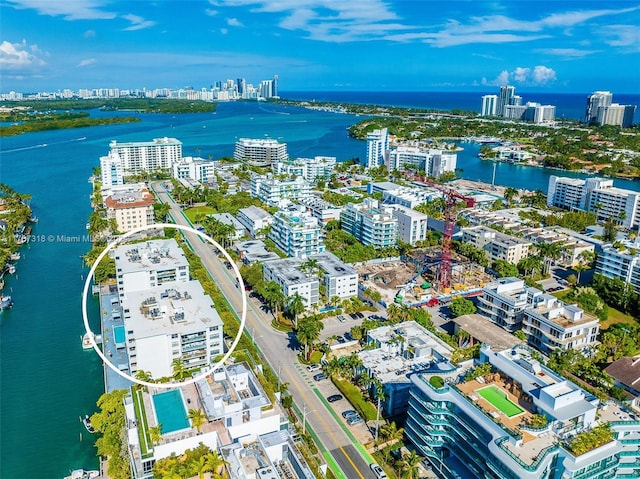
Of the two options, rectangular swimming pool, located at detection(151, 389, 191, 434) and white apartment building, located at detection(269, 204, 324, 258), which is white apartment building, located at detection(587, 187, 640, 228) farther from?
rectangular swimming pool, located at detection(151, 389, 191, 434)

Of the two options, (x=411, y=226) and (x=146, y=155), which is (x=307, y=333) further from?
(x=146, y=155)

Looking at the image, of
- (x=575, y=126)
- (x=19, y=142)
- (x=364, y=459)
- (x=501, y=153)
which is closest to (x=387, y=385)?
(x=364, y=459)

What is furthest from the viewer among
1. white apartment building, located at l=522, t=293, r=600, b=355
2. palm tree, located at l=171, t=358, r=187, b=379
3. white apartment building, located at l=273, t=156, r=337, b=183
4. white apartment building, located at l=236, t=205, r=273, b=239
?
white apartment building, located at l=273, t=156, r=337, b=183

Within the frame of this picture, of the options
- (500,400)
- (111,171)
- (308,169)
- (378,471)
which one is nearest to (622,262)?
(500,400)

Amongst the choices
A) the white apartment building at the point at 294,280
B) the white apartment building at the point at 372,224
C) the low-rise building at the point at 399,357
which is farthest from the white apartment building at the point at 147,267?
the white apartment building at the point at 372,224

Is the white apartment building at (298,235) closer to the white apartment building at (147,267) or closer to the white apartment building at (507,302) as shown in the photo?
the white apartment building at (147,267)

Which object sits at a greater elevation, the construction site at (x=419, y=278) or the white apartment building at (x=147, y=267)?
the white apartment building at (x=147, y=267)

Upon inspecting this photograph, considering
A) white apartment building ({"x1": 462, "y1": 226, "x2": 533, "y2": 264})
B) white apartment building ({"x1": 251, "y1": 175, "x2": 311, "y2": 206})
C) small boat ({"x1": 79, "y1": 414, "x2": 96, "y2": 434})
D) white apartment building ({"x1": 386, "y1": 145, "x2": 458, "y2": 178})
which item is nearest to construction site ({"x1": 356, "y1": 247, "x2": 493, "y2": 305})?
white apartment building ({"x1": 462, "y1": 226, "x2": 533, "y2": 264})
